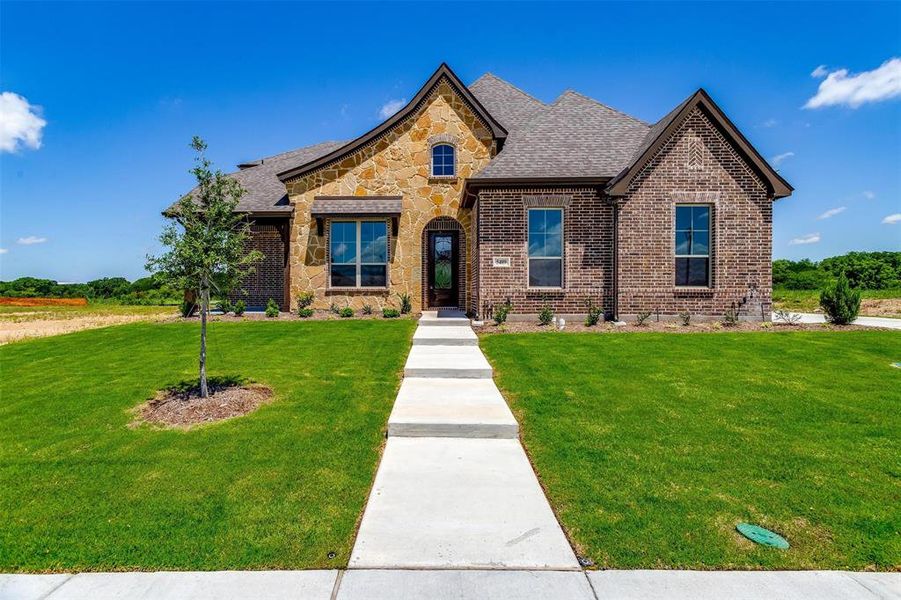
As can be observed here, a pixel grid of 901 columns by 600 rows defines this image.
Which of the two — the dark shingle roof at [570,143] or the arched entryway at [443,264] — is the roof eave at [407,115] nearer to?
the dark shingle roof at [570,143]

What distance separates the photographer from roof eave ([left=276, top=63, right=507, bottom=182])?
14.5m

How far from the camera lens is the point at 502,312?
12188 mm

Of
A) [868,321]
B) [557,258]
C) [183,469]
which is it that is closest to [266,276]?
[557,258]

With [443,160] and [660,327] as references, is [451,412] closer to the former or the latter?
[660,327]

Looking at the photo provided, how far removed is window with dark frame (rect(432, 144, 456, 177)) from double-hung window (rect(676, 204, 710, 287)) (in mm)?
7172

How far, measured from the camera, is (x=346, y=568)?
2.85m

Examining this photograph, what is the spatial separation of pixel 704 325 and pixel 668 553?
11.0 m

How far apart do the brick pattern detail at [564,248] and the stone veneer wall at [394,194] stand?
2.21m

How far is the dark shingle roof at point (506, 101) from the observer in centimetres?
1599

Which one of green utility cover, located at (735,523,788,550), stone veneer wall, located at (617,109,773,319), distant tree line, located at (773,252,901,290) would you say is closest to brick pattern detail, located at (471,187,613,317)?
stone veneer wall, located at (617,109,773,319)

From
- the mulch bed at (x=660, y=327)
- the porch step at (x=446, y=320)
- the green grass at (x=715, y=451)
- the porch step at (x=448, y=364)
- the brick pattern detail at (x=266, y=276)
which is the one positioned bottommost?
the green grass at (x=715, y=451)

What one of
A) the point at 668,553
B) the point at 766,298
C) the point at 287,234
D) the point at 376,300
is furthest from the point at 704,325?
the point at 287,234

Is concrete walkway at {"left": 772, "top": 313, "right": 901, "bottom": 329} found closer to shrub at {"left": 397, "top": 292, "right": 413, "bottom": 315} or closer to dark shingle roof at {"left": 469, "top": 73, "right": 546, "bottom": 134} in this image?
dark shingle roof at {"left": 469, "top": 73, "right": 546, "bottom": 134}

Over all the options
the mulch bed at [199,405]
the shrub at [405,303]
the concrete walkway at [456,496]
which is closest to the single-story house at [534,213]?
the shrub at [405,303]
